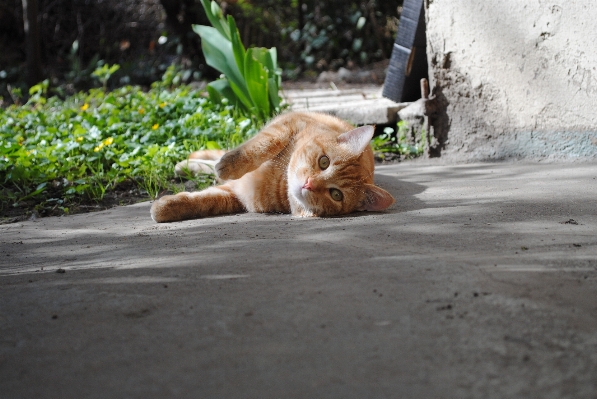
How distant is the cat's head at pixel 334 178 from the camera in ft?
9.56

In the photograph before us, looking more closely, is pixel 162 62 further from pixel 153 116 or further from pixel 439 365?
pixel 439 365

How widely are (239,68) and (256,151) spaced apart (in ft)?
7.03

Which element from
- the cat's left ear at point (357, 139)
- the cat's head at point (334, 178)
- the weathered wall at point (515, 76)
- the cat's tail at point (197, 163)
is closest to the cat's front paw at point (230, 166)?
the cat's head at point (334, 178)

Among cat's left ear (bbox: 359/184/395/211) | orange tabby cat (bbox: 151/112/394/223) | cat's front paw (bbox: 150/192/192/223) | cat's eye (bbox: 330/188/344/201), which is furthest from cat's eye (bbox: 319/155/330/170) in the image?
cat's front paw (bbox: 150/192/192/223)

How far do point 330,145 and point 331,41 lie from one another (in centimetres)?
791

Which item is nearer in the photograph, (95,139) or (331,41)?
(95,139)

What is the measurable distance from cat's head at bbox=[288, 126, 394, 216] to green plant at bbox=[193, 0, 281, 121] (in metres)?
2.10

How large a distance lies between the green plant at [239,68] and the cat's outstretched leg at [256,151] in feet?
5.59

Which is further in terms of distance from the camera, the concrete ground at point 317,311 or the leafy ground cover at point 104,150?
the leafy ground cover at point 104,150

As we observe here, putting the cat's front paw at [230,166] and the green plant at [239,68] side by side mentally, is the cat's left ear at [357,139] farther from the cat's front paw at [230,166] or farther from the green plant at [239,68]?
the green plant at [239,68]

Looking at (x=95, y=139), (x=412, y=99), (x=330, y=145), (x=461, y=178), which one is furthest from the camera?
(x=412, y=99)

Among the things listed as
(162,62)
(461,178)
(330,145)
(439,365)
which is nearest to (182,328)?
(439,365)

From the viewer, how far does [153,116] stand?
546 centimetres

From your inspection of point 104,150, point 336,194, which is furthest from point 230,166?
point 104,150
